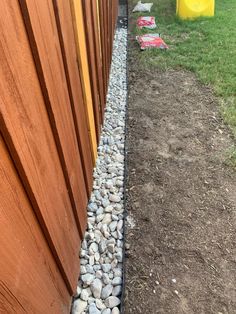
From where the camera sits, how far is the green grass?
3959mm

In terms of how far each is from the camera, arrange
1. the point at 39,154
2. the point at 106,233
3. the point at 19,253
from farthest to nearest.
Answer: the point at 106,233, the point at 39,154, the point at 19,253

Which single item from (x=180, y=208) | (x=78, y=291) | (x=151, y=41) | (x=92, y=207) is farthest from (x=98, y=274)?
(x=151, y=41)

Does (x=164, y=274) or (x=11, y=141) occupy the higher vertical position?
Result: (x=11, y=141)

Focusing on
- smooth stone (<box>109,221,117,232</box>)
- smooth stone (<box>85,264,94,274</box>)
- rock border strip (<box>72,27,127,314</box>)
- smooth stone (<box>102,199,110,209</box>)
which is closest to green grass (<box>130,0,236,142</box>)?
rock border strip (<box>72,27,127,314</box>)

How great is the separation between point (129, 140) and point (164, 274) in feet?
4.88

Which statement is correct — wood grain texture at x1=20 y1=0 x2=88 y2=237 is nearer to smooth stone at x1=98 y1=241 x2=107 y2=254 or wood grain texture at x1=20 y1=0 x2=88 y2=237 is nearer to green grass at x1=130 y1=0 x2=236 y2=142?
smooth stone at x1=98 y1=241 x2=107 y2=254

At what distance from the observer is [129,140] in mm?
3191

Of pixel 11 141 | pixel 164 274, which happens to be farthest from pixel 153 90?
pixel 11 141

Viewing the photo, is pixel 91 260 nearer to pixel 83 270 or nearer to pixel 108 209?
pixel 83 270

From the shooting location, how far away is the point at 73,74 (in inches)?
70.3

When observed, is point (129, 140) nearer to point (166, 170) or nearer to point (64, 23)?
point (166, 170)

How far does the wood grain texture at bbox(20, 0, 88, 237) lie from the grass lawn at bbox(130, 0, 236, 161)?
69.1 inches

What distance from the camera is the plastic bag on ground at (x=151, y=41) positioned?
5.11 metres

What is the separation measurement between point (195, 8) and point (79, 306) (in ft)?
19.3
